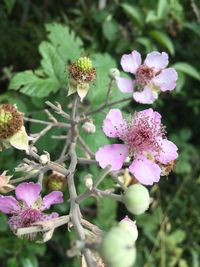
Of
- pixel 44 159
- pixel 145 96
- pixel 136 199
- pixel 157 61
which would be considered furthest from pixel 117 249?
pixel 157 61

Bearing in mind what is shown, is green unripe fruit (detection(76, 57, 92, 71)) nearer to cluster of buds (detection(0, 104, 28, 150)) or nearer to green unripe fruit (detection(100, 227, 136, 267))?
cluster of buds (detection(0, 104, 28, 150))

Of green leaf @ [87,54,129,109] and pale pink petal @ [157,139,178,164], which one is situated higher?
pale pink petal @ [157,139,178,164]

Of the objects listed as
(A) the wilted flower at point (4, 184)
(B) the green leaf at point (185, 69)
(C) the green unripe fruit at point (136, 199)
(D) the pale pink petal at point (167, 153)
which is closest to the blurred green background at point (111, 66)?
(B) the green leaf at point (185, 69)

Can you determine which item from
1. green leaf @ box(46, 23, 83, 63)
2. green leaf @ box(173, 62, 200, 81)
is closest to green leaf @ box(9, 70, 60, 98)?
green leaf @ box(46, 23, 83, 63)

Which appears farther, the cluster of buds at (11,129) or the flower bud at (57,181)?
the flower bud at (57,181)

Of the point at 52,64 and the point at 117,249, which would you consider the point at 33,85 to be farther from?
the point at 117,249

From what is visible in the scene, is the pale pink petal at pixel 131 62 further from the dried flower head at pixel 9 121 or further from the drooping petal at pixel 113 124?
the dried flower head at pixel 9 121

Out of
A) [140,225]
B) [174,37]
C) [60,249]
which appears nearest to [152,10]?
[174,37]
